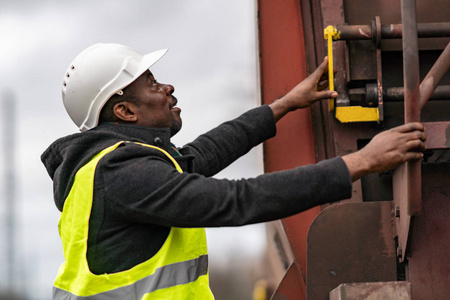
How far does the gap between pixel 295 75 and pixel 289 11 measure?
1.10 feet

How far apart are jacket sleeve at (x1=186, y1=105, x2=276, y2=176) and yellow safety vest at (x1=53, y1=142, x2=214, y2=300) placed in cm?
70

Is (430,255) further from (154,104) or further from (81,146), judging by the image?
(81,146)

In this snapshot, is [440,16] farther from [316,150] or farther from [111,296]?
[111,296]

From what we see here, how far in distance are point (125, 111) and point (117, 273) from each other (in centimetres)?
68

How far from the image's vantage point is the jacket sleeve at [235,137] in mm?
2953

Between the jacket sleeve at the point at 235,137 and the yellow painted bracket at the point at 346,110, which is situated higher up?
the yellow painted bracket at the point at 346,110

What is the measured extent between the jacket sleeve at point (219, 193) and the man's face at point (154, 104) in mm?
435

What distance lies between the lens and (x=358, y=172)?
2053 millimetres

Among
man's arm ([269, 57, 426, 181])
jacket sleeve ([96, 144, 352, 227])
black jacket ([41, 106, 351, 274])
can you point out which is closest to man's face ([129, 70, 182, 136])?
black jacket ([41, 106, 351, 274])

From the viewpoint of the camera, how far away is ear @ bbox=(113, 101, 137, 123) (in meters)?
2.50

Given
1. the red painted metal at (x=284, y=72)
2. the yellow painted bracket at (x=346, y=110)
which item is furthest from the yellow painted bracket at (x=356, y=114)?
the red painted metal at (x=284, y=72)

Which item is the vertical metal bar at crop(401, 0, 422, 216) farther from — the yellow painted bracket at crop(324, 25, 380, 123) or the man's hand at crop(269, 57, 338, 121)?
the man's hand at crop(269, 57, 338, 121)

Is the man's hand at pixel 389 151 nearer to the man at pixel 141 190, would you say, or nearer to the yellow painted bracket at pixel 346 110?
the man at pixel 141 190

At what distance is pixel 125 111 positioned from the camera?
2.53 meters
